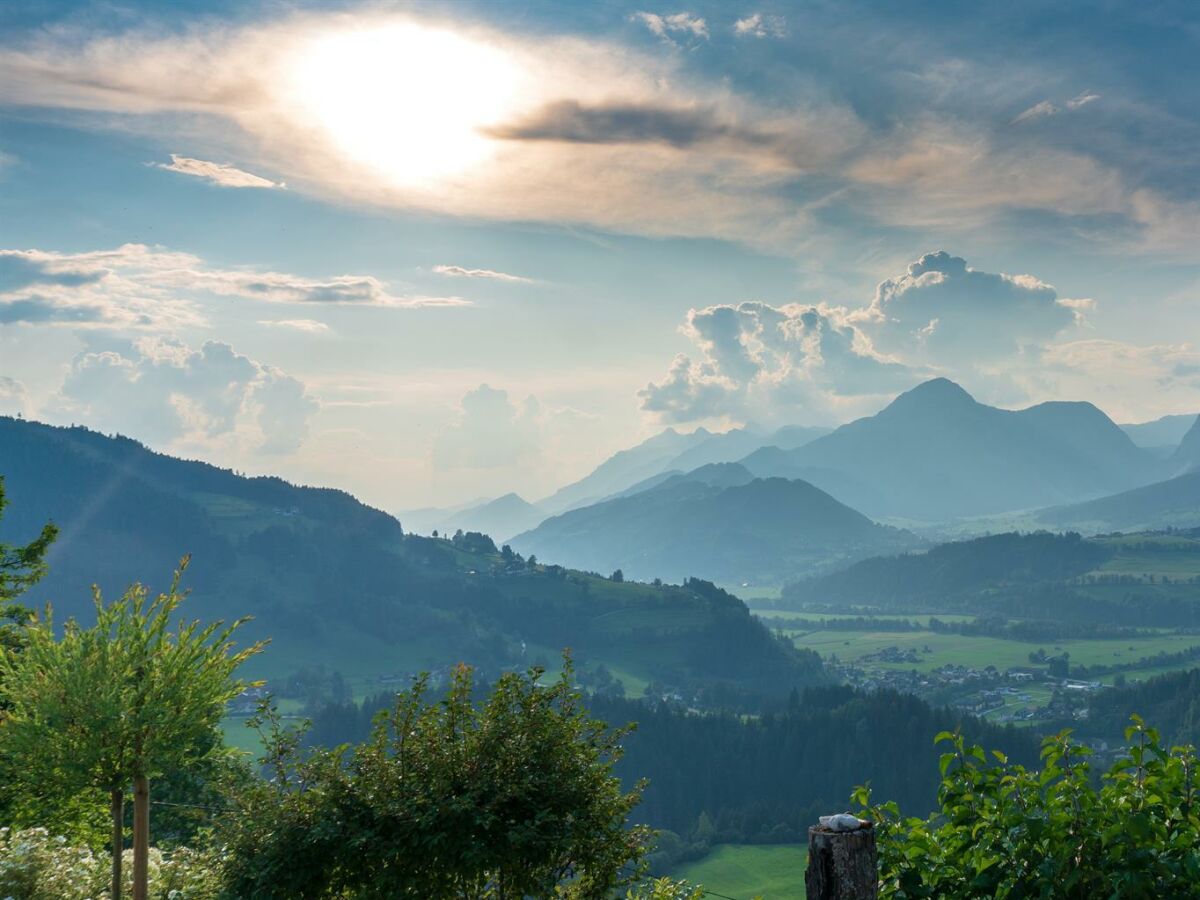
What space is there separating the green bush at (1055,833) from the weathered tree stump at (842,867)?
1.51 metres

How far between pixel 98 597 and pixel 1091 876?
58.7 feet

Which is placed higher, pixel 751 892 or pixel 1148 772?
pixel 1148 772

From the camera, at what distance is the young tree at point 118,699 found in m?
19.0

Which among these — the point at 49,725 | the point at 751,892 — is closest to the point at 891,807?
the point at 49,725

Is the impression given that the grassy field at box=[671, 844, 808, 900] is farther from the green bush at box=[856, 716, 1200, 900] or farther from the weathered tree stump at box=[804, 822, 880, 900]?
the weathered tree stump at box=[804, 822, 880, 900]

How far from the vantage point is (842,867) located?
9.52 m

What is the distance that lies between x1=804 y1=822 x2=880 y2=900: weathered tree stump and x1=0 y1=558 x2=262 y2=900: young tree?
1365 centimetres

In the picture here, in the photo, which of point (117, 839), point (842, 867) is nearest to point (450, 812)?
point (117, 839)

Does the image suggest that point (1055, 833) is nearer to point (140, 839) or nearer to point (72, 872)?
point (140, 839)

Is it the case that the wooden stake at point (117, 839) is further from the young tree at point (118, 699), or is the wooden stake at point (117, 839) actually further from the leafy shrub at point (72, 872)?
the leafy shrub at point (72, 872)

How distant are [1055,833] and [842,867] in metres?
2.60

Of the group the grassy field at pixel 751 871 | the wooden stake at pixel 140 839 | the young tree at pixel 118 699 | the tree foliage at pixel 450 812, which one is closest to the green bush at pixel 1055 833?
the tree foliage at pixel 450 812

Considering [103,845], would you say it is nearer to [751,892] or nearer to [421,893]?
[421,893]

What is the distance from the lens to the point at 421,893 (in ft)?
55.7
